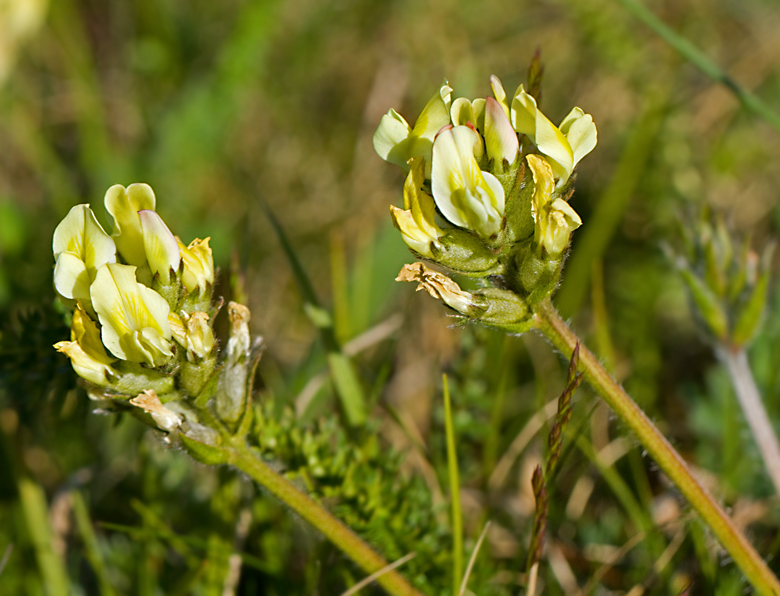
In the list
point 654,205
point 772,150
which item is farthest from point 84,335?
point 772,150

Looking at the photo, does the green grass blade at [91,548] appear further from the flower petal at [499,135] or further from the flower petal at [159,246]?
the flower petal at [499,135]

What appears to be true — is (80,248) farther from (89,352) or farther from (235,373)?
(235,373)

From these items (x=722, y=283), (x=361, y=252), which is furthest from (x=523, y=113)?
(x=361, y=252)

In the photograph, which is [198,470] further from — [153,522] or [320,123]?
[320,123]

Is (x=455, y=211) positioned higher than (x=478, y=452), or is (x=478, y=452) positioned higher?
(x=455, y=211)

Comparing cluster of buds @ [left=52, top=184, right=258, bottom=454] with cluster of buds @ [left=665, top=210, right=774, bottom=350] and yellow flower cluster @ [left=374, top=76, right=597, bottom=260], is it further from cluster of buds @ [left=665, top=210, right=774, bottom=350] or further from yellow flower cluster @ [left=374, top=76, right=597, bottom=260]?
cluster of buds @ [left=665, top=210, right=774, bottom=350]

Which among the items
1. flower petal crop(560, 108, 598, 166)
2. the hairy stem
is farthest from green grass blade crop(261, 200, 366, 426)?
the hairy stem
